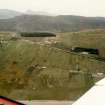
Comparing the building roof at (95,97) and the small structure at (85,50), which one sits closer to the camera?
the building roof at (95,97)

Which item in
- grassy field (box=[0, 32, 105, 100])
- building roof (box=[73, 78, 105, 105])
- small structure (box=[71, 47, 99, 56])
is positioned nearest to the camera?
building roof (box=[73, 78, 105, 105])

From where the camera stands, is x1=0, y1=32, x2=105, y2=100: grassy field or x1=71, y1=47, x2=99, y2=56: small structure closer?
x1=0, y1=32, x2=105, y2=100: grassy field

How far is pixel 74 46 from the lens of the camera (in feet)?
173

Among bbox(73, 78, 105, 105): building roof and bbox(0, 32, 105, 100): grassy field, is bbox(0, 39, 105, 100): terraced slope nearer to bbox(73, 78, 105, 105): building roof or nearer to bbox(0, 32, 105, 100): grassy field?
bbox(0, 32, 105, 100): grassy field

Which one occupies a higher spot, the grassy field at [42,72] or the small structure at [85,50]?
the small structure at [85,50]

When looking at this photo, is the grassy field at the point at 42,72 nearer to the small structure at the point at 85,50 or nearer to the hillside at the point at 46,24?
the small structure at the point at 85,50

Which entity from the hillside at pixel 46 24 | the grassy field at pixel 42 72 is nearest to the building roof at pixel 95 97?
the grassy field at pixel 42 72

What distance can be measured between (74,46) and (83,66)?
12.0m

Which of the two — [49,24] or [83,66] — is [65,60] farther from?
[49,24]

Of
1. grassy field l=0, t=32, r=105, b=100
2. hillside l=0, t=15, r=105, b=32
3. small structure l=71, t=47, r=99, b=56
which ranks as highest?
hillside l=0, t=15, r=105, b=32

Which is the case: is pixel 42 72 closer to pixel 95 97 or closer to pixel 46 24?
pixel 95 97

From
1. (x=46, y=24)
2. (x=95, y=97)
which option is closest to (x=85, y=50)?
(x=95, y=97)

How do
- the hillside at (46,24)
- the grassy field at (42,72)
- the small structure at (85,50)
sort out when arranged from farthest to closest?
1. the hillside at (46,24)
2. the small structure at (85,50)
3. the grassy field at (42,72)

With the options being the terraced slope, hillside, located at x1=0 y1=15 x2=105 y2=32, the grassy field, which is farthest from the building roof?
hillside, located at x1=0 y1=15 x2=105 y2=32
